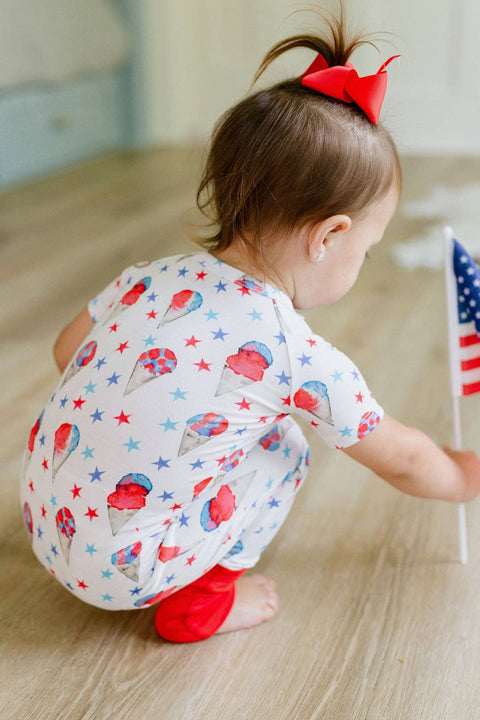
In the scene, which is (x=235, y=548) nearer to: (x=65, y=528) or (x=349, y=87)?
(x=65, y=528)

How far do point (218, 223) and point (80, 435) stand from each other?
0.83ft

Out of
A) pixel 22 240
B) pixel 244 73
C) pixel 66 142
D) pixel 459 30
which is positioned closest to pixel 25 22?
pixel 66 142

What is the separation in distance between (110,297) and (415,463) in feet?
1.25

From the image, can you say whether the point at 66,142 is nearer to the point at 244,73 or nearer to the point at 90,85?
the point at 90,85

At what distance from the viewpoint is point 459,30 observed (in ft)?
10.7

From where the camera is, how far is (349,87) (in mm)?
722

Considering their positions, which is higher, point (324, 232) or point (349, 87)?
point (349, 87)

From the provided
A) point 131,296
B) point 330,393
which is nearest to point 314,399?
point 330,393

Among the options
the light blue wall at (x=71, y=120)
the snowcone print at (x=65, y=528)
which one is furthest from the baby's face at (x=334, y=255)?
the light blue wall at (x=71, y=120)

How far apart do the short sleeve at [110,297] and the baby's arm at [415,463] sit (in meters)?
0.30

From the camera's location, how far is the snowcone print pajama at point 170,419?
718 millimetres

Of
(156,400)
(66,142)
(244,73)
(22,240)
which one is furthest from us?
(244,73)

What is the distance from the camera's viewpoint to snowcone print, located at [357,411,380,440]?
2.46ft

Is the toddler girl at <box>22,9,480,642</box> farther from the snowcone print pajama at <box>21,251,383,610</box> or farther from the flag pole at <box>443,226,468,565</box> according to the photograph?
the flag pole at <box>443,226,468,565</box>
